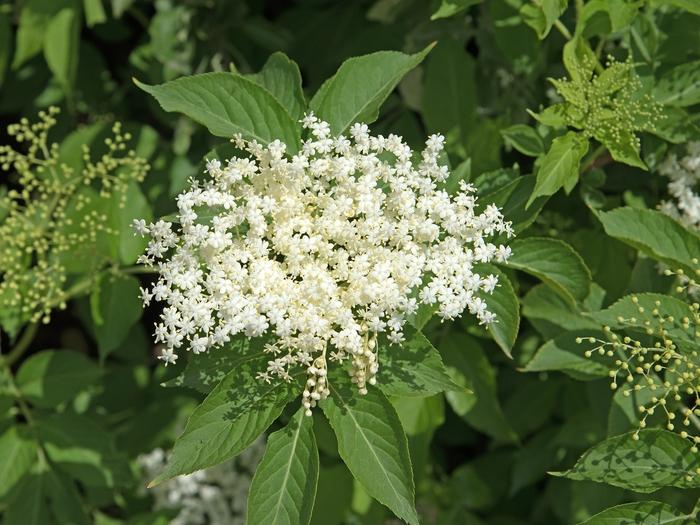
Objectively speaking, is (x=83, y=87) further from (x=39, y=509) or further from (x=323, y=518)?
(x=323, y=518)

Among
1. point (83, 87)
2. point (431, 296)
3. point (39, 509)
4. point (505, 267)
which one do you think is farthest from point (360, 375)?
point (83, 87)

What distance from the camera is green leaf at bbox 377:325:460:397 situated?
2.52 metres

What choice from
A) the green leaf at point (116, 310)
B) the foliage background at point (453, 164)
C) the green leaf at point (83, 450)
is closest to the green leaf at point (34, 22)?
the foliage background at point (453, 164)

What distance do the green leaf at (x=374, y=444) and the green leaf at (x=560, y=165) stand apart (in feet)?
2.74

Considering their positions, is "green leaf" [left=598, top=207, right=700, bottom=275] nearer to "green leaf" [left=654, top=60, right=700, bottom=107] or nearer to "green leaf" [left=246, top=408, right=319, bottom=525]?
"green leaf" [left=654, top=60, right=700, bottom=107]

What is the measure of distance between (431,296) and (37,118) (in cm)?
331

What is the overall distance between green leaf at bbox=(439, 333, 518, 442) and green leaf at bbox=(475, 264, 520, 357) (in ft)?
2.97

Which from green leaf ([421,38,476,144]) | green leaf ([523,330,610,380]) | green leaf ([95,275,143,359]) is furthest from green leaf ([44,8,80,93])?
green leaf ([523,330,610,380])

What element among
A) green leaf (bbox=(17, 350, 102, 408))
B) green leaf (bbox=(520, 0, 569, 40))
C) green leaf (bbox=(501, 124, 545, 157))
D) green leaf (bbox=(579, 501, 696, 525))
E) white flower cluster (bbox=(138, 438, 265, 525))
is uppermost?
green leaf (bbox=(520, 0, 569, 40))

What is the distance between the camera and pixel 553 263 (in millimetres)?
2836

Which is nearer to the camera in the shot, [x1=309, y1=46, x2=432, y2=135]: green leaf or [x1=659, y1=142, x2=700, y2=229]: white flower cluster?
[x1=309, y1=46, x2=432, y2=135]: green leaf

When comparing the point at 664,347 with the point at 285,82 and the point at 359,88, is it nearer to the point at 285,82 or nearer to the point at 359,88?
the point at 359,88

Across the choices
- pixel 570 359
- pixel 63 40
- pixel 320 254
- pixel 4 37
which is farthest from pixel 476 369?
pixel 4 37

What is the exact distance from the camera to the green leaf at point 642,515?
8.34 ft
